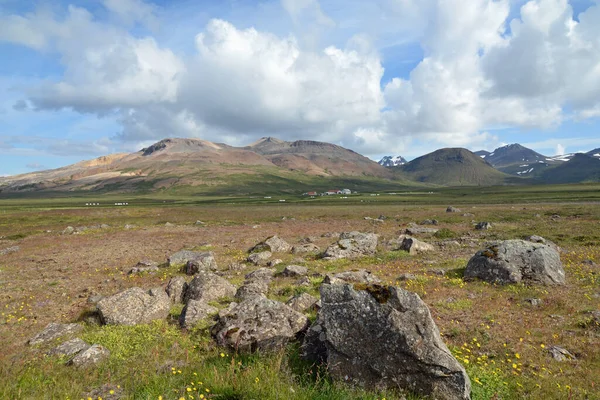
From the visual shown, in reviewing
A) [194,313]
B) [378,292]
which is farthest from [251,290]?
[378,292]

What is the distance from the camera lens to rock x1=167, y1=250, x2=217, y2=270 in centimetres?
2526

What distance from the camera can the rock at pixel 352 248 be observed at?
28747 mm

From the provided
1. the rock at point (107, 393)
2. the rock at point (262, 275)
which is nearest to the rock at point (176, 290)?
the rock at point (262, 275)

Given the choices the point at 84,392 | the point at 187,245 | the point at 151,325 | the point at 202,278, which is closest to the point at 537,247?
the point at 202,278

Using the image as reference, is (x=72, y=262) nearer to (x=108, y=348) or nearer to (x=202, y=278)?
(x=202, y=278)

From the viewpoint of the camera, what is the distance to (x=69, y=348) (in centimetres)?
1078

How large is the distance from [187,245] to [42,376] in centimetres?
3073

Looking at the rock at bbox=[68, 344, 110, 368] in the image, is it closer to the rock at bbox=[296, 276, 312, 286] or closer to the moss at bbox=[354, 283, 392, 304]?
the moss at bbox=[354, 283, 392, 304]

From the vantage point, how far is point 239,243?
38938 mm

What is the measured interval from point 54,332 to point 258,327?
864cm

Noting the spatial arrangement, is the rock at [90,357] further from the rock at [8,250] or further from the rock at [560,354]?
the rock at [8,250]

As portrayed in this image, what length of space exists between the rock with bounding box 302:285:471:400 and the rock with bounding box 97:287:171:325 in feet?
27.6

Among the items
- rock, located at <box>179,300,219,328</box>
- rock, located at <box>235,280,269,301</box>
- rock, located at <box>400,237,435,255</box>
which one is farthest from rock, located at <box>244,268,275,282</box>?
rock, located at <box>400,237,435,255</box>

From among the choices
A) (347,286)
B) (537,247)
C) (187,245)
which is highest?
(347,286)
